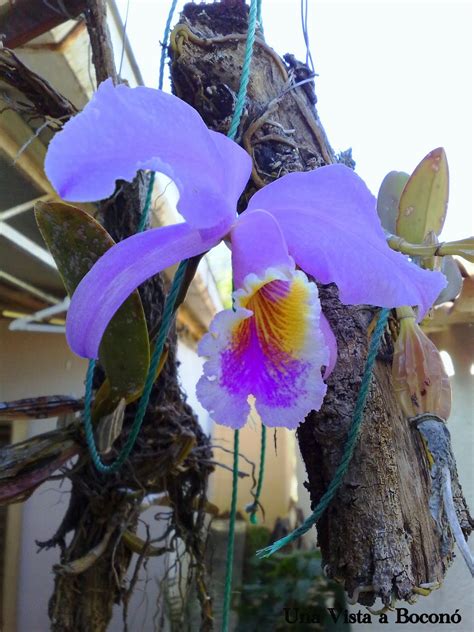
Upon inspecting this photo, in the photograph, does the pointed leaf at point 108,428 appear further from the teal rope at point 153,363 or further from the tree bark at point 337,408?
the tree bark at point 337,408

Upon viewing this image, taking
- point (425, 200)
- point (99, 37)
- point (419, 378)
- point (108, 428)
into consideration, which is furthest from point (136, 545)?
point (99, 37)

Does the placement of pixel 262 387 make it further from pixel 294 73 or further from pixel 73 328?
pixel 294 73

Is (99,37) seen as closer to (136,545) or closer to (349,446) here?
(349,446)

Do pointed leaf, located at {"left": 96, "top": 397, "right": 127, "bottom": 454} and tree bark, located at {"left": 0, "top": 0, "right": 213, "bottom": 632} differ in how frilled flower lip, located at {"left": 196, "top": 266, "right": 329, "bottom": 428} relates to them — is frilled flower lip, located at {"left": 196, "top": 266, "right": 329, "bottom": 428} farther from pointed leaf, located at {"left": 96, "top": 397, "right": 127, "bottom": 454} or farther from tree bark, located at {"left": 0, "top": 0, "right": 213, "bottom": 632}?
tree bark, located at {"left": 0, "top": 0, "right": 213, "bottom": 632}

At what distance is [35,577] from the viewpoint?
1566 mm

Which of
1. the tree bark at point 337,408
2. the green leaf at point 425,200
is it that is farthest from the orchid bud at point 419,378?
the green leaf at point 425,200

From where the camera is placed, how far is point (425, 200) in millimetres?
605

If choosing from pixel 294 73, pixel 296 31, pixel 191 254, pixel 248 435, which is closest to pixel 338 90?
pixel 296 31

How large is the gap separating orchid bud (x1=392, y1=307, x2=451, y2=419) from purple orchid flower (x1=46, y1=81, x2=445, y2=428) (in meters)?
0.11

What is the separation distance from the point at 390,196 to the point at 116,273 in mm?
426

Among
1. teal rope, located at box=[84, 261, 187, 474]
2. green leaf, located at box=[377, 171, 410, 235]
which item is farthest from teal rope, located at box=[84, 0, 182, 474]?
green leaf, located at box=[377, 171, 410, 235]

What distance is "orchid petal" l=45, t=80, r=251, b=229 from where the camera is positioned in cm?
31

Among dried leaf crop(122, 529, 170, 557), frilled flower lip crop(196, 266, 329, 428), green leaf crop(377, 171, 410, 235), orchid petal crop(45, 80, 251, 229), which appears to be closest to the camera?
orchid petal crop(45, 80, 251, 229)

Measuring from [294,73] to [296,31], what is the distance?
335 millimetres
